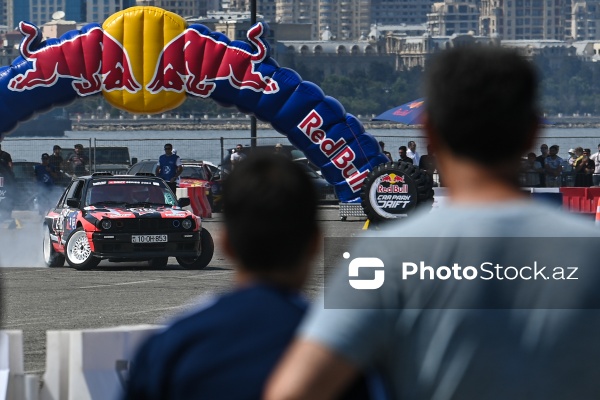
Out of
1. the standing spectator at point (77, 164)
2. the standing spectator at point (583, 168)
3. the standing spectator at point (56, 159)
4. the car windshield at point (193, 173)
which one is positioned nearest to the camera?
the standing spectator at point (583, 168)

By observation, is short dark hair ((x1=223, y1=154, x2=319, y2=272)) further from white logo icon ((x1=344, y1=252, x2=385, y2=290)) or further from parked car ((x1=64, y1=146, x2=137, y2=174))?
parked car ((x1=64, y1=146, x2=137, y2=174))

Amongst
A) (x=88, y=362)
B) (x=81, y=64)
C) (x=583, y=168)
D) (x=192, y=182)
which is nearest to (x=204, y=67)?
(x=81, y=64)

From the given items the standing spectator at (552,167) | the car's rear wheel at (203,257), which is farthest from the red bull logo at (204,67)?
the standing spectator at (552,167)

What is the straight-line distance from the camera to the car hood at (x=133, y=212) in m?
18.0

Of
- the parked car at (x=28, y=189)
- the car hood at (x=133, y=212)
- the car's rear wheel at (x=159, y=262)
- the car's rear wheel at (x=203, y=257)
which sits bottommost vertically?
the parked car at (x=28, y=189)

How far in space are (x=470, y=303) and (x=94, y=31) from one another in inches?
842

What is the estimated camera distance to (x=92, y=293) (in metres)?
15.6

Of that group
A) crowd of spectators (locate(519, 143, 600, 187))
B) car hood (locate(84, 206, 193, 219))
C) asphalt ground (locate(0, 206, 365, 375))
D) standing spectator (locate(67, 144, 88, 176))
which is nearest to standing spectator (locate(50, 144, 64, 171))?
standing spectator (locate(67, 144, 88, 176))

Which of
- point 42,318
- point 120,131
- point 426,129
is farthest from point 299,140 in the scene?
point 120,131

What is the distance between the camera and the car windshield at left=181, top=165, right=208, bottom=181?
33344 mm

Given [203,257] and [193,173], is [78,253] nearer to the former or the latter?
[203,257]

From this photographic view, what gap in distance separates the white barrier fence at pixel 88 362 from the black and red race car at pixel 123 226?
467 inches

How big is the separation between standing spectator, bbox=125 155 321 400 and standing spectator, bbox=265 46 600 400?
7 centimetres

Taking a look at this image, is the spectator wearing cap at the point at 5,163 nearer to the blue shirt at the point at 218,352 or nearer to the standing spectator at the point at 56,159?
the standing spectator at the point at 56,159
